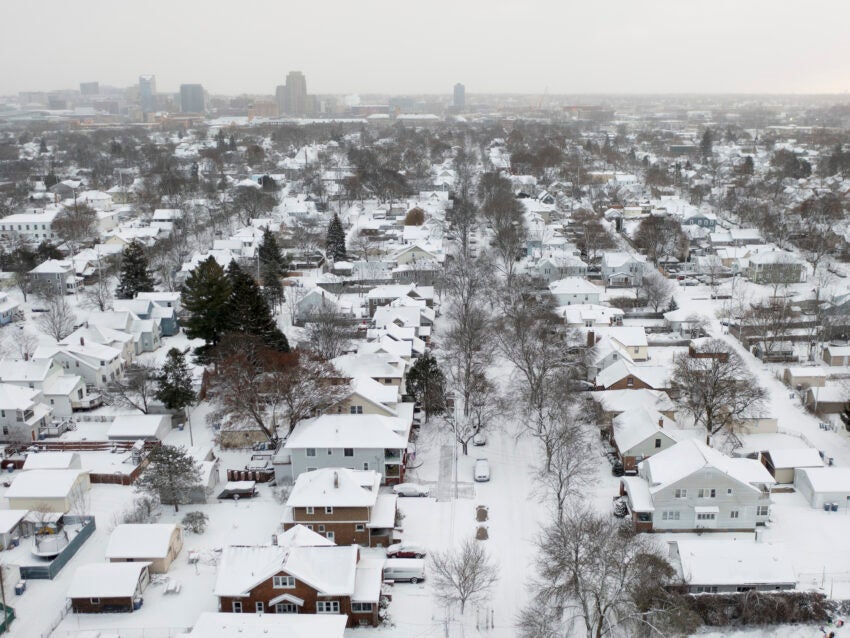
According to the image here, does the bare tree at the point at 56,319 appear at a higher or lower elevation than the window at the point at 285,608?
higher

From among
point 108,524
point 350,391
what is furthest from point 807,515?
point 108,524

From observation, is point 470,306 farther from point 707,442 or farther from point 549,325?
point 707,442

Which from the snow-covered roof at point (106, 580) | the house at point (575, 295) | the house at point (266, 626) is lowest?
the snow-covered roof at point (106, 580)

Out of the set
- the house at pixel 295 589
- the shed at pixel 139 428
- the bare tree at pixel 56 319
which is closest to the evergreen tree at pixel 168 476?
the shed at pixel 139 428

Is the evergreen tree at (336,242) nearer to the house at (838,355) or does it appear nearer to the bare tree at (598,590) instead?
the house at (838,355)

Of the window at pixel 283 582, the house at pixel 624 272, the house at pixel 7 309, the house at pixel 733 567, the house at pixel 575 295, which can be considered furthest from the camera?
the house at pixel 624 272

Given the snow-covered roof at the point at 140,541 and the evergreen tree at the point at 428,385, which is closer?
the snow-covered roof at the point at 140,541
